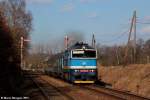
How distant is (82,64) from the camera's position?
120 feet

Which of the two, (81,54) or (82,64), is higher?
(81,54)

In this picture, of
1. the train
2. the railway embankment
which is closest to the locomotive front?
the train

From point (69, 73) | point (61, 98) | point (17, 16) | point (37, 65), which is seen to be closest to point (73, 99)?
point (61, 98)

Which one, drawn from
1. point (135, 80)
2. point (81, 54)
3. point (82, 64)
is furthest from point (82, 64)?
point (135, 80)

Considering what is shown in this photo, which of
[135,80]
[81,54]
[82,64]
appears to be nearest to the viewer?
[135,80]

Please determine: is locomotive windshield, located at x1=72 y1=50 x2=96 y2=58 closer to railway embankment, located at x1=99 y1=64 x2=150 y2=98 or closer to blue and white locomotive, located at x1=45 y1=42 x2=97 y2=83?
blue and white locomotive, located at x1=45 y1=42 x2=97 y2=83

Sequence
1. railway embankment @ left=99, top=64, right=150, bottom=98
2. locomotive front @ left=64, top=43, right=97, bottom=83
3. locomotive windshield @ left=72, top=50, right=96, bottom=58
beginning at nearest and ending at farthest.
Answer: railway embankment @ left=99, top=64, right=150, bottom=98 < locomotive front @ left=64, top=43, right=97, bottom=83 < locomotive windshield @ left=72, top=50, right=96, bottom=58

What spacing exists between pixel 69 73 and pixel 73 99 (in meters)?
15.5

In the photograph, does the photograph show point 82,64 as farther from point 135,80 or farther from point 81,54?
point 135,80

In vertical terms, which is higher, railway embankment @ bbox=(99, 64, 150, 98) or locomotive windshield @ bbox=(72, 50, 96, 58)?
locomotive windshield @ bbox=(72, 50, 96, 58)

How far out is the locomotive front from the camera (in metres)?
36.2

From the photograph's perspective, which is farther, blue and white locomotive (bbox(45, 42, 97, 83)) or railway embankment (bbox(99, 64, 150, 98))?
blue and white locomotive (bbox(45, 42, 97, 83))

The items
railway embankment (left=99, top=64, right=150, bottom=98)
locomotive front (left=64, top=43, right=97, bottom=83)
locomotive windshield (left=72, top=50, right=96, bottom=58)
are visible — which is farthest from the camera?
locomotive windshield (left=72, top=50, right=96, bottom=58)

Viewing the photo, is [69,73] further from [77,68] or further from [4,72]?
[4,72]
